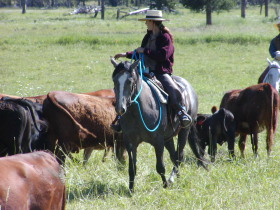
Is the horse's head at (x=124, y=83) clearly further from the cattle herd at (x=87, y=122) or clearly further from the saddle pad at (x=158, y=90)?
the cattle herd at (x=87, y=122)

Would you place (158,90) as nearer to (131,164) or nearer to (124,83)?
(124,83)

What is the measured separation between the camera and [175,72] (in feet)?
65.3

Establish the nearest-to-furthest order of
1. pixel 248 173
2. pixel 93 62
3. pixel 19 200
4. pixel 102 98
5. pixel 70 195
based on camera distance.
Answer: pixel 19 200, pixel 70 195, pixel 248 173, pixel 102 98, pixel 93 62

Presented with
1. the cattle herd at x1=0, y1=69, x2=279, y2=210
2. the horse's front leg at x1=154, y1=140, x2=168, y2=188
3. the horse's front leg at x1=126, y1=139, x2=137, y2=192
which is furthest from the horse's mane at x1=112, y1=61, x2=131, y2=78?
the cattle herd at x1=0, y1=69, x2=279, y2=210

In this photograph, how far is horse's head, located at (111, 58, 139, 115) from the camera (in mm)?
6184

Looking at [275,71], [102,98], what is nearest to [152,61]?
[102,98]

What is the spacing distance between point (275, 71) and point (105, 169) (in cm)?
430

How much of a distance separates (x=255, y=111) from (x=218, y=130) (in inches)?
28.4

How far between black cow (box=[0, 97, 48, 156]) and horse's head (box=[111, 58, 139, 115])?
1.51 metres

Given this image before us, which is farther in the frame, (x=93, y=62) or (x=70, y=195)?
(x=93, y=62)

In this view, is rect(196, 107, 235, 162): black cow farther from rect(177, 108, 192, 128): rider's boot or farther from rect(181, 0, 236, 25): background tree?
rect(181, 0, 236, 25): background tree

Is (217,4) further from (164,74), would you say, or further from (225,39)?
(164,74)

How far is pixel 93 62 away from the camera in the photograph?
72.5 ft

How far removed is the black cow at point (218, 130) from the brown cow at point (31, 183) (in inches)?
178
